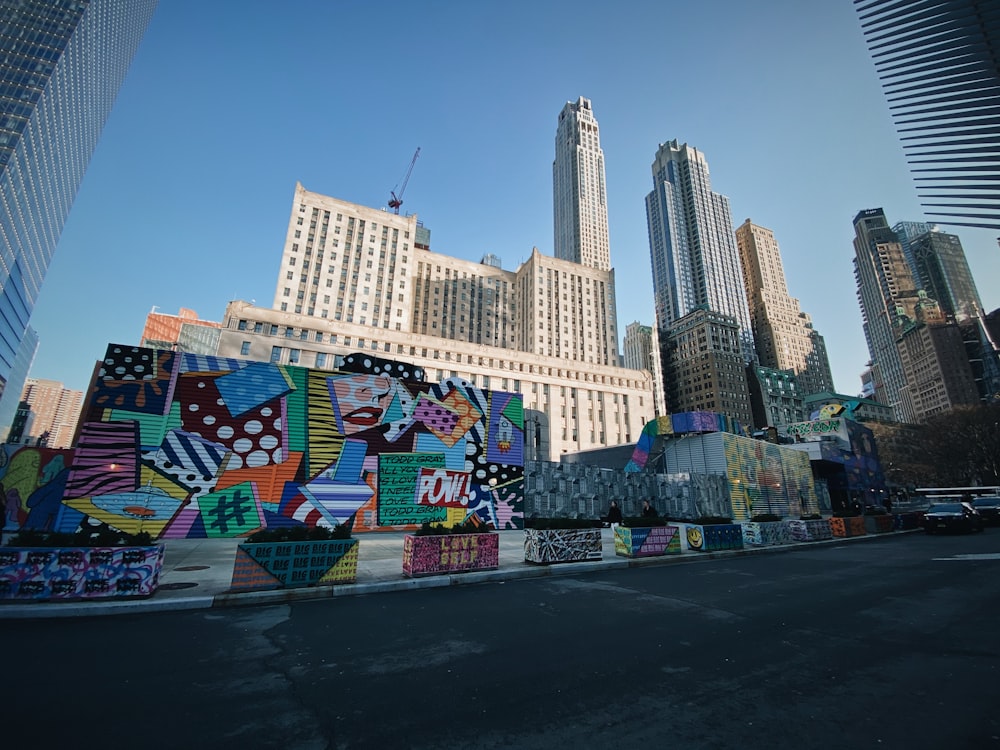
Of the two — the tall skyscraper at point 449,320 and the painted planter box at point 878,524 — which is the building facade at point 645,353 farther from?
the painted planter box at point 878,524

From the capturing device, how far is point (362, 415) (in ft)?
66.7

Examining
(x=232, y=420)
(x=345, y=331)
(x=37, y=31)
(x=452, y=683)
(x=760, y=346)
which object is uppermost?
(x=37, y=31)

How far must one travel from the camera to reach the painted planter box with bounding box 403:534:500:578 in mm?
10594

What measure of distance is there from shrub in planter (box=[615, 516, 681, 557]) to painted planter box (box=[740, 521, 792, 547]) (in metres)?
5.45

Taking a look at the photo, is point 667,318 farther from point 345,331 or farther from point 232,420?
point 232,420

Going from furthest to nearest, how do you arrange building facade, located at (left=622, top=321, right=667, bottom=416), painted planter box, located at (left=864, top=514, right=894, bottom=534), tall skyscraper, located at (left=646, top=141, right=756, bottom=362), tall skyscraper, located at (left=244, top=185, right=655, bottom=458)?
1. tall skyscraper, located at (left=646, top=141, right=756, bottom=362)
2. building facade, located at (left=622, top=321, right=667, bottom=416)
3. tall skyscraper, located at (left=244, top=185, right=655, bottom=458)
4. painted planter box, located at (left=864, top=514, right=894, bottom=534)

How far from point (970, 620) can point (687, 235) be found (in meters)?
190

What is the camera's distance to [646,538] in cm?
1469

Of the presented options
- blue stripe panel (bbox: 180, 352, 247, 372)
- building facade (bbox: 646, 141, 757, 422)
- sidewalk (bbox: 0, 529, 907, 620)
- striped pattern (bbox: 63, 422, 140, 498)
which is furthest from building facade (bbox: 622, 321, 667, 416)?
striped pattern (bbox: 63, 422, 140, 498)

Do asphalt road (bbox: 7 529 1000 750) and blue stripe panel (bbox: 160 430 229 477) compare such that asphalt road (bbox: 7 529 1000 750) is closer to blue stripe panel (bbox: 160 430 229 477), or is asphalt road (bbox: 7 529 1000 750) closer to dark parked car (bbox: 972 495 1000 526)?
blue stripe panel (bbox: 160 430 229 477)

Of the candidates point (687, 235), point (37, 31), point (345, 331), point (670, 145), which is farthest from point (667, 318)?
point (37, 31)

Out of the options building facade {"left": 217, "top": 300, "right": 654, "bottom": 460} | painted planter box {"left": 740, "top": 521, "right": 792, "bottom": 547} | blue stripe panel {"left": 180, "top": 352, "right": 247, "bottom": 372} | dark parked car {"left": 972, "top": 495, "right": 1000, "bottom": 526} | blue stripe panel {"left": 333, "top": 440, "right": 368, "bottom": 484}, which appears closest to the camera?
blue stripe panel {"left": 180, "top": 352, "right": 247, "bottom": 372}

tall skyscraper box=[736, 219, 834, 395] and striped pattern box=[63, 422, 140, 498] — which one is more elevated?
tall skyscraper box=[736, 219, 834, 395]

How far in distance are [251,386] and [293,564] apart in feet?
38.8
